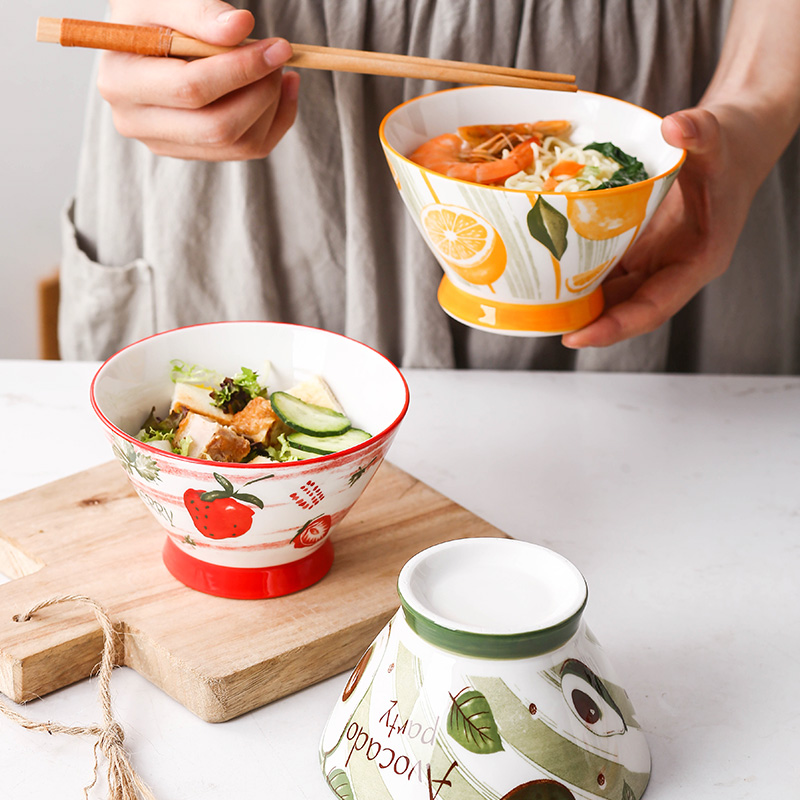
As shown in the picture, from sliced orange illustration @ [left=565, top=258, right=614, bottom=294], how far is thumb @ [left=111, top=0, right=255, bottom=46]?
15.2 inches

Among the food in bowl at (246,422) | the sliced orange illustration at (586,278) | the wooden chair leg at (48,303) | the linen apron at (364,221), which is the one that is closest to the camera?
the food in bowl at (246,422)

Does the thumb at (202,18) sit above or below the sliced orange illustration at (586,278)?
above

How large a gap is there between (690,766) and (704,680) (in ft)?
0.34

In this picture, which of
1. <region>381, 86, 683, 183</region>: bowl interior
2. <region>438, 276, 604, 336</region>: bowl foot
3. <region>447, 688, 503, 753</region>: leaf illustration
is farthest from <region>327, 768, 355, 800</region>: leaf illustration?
<region>381, 86, 683, 183</region>: bowl interior

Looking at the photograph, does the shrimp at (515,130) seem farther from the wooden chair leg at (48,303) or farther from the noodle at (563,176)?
the wooden chair leg at (48,303)

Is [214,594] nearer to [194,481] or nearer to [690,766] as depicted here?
[194,481]

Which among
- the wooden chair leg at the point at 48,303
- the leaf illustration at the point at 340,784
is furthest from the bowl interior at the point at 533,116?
the wooden chair leg at the point at 48,303

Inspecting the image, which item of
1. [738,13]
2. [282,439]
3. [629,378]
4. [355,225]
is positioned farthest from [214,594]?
[738,13]

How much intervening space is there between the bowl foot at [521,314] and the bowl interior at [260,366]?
0.14 meters

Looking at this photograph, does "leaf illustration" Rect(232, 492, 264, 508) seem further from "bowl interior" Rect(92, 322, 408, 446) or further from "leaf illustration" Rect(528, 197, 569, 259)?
"leaf illustration" Rect(528, 197, 569, 259)

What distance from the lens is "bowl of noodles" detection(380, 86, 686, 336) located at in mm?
817

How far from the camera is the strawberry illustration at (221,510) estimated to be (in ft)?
2.29

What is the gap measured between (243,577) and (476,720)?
0.99 ft

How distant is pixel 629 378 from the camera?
1321 millimetres
